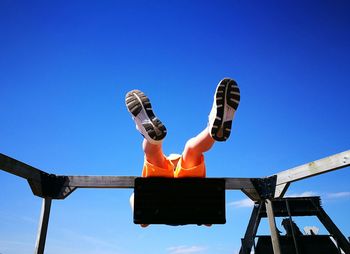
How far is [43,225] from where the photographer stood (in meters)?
3.90

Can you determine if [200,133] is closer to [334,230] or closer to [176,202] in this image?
[176,202]

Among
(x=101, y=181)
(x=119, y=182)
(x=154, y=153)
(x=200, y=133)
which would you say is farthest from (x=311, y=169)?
(x=101, y=181)

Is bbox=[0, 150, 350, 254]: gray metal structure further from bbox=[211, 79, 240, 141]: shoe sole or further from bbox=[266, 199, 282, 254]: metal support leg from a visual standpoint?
bbox=[211, 79, 240, 141]: shoe sole

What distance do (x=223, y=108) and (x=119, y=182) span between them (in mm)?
1878

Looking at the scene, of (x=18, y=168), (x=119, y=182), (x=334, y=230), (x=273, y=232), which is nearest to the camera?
(x=18, y=168)

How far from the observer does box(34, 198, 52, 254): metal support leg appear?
3.79 metres

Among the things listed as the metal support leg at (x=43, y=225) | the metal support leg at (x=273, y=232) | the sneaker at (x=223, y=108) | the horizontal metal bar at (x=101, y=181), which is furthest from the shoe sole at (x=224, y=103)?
the metal support leg at (x=43, y=225)

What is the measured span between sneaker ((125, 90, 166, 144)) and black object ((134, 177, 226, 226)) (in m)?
0.91

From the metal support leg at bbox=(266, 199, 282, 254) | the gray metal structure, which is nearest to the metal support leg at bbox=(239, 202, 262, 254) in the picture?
the metal support leg at bbox=(266, 199, 282, 254)

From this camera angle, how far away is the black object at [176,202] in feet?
12.2

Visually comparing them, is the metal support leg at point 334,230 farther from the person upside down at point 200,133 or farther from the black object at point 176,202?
the person upside down at point 200,133

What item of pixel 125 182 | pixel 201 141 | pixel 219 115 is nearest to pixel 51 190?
pixel 125 182

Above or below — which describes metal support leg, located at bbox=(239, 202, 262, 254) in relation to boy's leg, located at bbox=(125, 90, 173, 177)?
below

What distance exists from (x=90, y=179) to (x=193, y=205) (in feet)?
4.75
